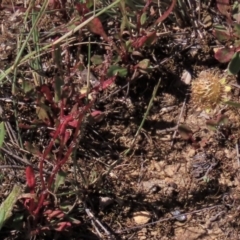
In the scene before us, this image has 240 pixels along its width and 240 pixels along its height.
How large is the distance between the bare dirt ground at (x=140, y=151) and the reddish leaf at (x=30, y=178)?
9 cm

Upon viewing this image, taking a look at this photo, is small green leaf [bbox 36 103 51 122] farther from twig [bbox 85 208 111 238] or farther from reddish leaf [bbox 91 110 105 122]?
twig [bbox 85 208 111 238]

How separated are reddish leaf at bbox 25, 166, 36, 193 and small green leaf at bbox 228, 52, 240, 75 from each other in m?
0.81

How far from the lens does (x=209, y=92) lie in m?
2.21

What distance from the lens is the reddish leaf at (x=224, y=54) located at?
215 centimetres

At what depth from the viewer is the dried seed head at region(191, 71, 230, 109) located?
2207 millimetres

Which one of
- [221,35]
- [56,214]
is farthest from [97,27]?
[56,214]

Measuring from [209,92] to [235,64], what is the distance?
0.14 meters

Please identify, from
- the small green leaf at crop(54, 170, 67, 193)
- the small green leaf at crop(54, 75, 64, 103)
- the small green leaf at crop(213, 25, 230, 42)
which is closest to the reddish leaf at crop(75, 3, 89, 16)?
the small green leaf at crop(54, 75, 64, 103)

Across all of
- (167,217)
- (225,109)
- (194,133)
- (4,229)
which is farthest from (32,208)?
(225,109)

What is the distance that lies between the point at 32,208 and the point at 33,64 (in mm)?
553

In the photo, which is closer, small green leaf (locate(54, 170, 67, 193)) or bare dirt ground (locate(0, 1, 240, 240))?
small green leaf (locate(54, 170, 67, 193))

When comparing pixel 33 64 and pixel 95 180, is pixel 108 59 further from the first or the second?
pixel 95 180

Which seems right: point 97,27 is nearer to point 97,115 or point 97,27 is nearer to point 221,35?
point 97,115

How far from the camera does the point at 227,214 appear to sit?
2117 mm
